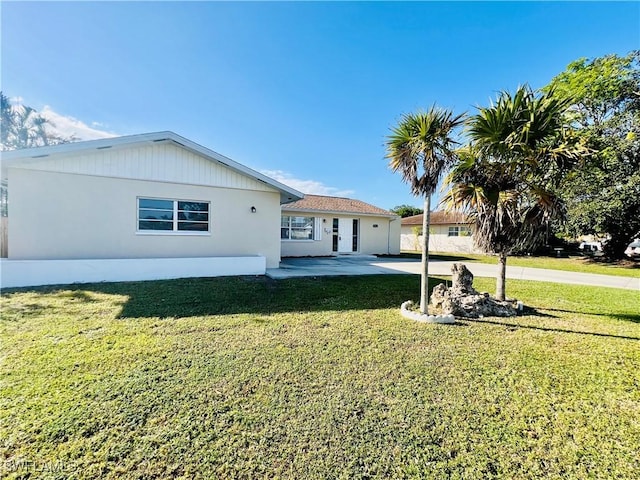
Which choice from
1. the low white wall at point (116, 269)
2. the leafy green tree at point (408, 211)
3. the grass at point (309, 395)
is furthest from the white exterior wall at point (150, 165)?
the leafy green tree at point (408, 211)

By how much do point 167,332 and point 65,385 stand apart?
5.15 ft

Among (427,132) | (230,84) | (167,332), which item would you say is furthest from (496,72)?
(167,332)

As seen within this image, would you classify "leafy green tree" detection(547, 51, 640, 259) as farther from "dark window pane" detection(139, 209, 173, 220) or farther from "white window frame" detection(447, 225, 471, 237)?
"dark window pane" detection(139, 209, 173, 220)

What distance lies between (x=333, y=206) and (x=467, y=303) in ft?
43.7

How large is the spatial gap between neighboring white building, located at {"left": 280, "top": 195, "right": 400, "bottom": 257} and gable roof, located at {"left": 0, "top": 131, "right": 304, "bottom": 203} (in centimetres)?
579

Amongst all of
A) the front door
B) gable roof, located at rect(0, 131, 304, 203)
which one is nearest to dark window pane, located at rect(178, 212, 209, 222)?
gable roof, located at rect(0, 131, 304, 203)

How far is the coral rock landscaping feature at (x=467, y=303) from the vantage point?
5.93m

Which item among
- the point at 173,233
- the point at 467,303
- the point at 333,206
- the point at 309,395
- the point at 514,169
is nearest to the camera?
the point at 309,395

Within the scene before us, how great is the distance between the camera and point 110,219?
8.74 meters

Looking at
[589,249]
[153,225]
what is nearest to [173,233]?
[153,225]

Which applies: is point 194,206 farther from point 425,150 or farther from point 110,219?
point 425,150

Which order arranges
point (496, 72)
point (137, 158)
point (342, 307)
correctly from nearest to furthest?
point (342, 307) < point (137, 158) < point (496, 72)

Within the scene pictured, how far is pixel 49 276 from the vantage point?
7547 mm

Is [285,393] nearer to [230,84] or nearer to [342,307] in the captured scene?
[342,307]
